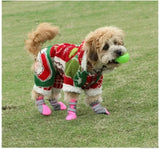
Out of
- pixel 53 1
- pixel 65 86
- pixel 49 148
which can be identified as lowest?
pixel 49 148

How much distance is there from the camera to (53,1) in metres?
18.4

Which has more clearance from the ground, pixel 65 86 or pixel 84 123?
pixel 65 86

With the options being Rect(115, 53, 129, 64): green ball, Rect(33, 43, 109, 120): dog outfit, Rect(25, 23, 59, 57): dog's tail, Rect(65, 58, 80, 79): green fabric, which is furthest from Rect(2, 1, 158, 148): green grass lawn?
Rect(25, 23, 59, 57): dog's tail

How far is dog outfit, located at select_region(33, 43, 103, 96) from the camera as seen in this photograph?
4.68 meters

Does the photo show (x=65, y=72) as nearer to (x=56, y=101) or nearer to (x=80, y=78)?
(x=80, y=78)

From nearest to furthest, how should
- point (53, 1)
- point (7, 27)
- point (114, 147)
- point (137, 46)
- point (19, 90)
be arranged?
1. point (114, 147)
2. point (19, 90)
3. point (137, 46)
4. point (7, 27)
5. point (53, 1)

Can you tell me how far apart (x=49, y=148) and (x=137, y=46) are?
5.91 meters

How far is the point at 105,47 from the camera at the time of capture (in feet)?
14.8

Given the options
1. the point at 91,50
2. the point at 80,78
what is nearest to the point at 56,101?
the point at 80,78

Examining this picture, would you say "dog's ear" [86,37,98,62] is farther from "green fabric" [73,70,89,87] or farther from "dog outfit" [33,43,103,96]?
"green fabric" [73,70,89,87]

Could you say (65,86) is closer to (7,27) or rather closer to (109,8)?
(7,27)

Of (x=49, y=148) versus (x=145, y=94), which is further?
(x=145, y=94)

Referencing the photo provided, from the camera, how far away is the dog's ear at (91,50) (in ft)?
14.9

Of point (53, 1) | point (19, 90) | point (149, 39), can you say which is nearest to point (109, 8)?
point (53, 1)
